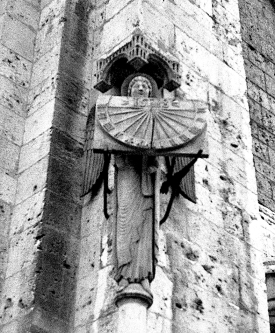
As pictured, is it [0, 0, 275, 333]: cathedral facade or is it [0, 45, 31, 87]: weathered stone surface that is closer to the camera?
[0, 0, 275, 333]: cathedral facade

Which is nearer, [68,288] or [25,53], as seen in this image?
[68,288]

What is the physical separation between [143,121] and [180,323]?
1.45m

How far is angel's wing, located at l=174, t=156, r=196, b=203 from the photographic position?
726 centimetres

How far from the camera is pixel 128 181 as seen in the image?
6.62 meters

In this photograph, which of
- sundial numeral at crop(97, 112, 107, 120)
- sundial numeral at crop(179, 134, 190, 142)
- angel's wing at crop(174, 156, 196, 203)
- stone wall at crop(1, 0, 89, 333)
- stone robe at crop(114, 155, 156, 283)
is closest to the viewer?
stone robe at crop(114, 155, 156, 283)

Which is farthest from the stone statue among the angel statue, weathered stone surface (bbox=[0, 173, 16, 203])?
weathered stone surface (bbox=[0, 173, 16, 203])

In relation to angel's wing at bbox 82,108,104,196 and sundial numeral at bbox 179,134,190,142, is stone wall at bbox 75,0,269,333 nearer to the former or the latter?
angel's wing at bbox 82,108,104,196

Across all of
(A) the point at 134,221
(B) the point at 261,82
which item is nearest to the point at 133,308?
(A) the point at 134,221

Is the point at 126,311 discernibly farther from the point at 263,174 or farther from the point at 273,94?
the point at 273,94

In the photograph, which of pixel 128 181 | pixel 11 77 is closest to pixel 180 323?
pixel 128 181

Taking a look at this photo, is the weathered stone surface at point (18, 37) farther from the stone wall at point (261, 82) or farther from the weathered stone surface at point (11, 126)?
the stone wall at point (261, 82)

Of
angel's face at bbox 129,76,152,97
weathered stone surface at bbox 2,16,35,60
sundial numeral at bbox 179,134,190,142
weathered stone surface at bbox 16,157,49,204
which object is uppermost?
weathered stone surface at bbox 2,16,35,60

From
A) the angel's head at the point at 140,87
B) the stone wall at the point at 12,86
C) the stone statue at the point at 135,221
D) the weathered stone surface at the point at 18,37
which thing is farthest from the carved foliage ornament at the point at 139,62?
the weathered stone surface at the point at 18,37

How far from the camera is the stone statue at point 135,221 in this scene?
6212mm
